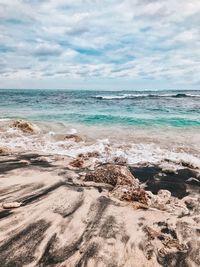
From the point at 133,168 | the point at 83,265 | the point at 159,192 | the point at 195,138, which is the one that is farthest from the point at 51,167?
the point at 195,138

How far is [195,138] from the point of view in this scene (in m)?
14.4

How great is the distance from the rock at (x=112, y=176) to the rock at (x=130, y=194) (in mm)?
391

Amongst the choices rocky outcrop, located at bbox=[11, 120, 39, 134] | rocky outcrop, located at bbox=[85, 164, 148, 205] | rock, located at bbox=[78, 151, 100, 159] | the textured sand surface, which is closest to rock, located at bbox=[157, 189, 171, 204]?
the textured sand surface

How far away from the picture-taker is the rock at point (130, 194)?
6.08 metres

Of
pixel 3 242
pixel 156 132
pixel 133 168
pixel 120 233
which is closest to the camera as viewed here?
pixel 3 242

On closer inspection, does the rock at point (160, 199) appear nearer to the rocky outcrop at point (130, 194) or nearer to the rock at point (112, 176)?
the rocky outcrop at point (130, 194)

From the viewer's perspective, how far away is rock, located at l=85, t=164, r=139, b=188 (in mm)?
6953

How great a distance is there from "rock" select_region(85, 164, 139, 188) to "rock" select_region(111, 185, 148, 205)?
15.4 inches

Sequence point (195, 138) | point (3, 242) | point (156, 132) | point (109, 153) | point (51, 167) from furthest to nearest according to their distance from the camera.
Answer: point (156, 132)
point (195, 138)
point (109, 153)
point (51, 167)
point (3, 242)

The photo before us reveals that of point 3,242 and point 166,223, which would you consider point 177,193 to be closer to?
point 166,223

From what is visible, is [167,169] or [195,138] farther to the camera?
[195,138]

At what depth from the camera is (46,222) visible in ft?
16.2

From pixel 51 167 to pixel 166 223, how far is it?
412 centimetres

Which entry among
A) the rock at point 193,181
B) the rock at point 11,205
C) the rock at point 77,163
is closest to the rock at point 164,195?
A: the rock at point 193,181
